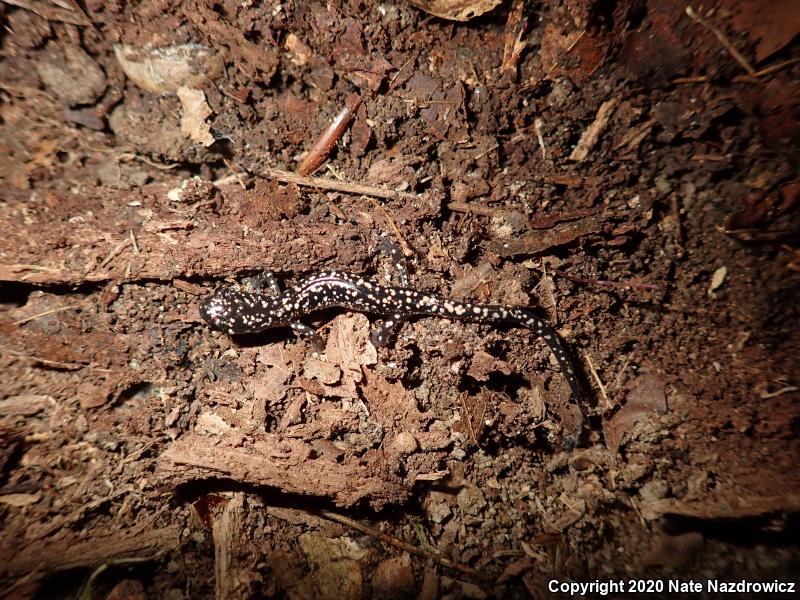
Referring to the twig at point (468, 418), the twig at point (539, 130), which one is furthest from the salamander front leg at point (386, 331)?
the twig at point (539, 130)

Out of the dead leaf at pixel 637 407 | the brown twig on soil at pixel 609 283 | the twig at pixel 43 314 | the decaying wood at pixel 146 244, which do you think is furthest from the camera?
the dead leaf at pixel 637 407

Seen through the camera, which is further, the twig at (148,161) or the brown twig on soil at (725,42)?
the twig at (148,161)

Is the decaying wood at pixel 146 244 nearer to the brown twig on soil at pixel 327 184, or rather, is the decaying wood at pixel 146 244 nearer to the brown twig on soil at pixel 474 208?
the brown twig on soil at pixel 327 184

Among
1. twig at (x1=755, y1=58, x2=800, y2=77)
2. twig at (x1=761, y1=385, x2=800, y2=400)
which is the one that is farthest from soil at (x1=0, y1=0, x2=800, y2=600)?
twig at (x1=755, y1=58, x2=800, y2=77)

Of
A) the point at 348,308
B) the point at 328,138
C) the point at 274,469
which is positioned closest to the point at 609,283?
the point at 348,308

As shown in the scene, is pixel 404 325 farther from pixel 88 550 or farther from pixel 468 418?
pixel 88 550

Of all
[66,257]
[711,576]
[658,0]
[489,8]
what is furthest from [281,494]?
[658,0]
